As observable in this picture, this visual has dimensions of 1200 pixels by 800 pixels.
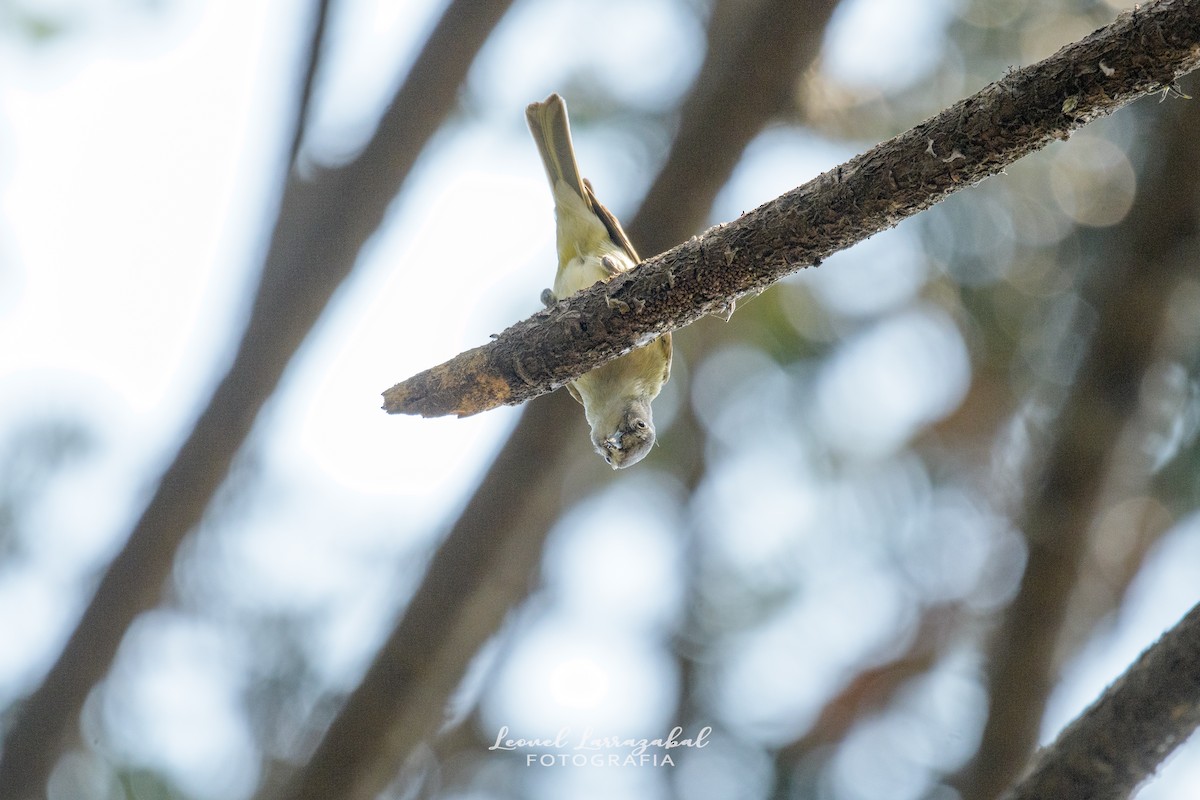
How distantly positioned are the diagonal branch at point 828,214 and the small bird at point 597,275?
120 centimetres

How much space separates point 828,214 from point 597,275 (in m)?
2.18

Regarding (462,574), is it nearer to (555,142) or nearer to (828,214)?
(555,142)

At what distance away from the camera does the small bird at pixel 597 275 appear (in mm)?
4016

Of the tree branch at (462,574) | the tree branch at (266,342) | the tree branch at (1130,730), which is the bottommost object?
the tree branch at (1130,730)

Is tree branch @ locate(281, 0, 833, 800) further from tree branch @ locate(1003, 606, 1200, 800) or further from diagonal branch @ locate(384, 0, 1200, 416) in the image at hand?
tree branch @ locate(1003, 606, 1200, 800)

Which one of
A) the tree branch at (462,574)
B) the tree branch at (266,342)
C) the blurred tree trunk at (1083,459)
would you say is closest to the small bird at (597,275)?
the tree branch at (462,574)

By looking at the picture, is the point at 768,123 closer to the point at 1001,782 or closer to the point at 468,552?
the point at 468,552

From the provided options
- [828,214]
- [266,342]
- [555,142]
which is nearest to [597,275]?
[555,142]

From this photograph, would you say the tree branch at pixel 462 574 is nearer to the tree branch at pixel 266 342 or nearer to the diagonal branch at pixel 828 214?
the tree branch at pixel 266 342

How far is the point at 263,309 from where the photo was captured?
3.87 metres

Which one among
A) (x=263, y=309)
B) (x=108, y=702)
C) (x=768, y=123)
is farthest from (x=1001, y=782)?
(x=108, y=702)

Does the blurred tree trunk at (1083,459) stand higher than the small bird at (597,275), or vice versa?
the small bird at (597,275)

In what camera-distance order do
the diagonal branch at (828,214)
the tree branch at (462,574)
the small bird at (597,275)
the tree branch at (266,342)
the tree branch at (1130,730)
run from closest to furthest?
1. the diagonal branch at (828,214)
2. the tree branch at (1130,730)
3. the tree branch at (266,342)
4. the small bird at (597,275)
5. the tree branch at (462,574)

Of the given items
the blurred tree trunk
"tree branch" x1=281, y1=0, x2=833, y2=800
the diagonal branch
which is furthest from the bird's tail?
the blurred tree trunk
